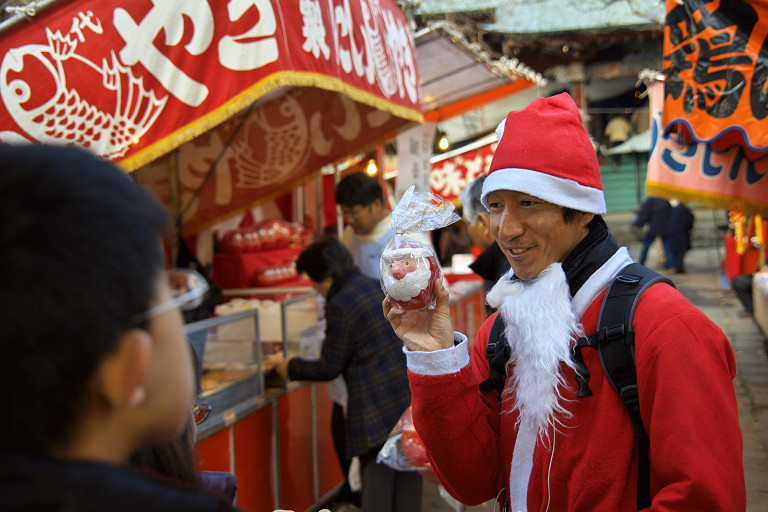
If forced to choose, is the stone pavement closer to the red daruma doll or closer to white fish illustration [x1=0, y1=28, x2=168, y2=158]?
the red daruma doll

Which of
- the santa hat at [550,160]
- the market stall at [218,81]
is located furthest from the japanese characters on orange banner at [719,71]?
the santa hat at [550,160]

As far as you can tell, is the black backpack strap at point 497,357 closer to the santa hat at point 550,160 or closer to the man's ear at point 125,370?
the santa hat at point 550,160

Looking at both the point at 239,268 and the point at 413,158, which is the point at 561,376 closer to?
the point at 413,158

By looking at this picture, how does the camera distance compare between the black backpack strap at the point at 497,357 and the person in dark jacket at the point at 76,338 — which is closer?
the person in dark jacket at the point at 76,338

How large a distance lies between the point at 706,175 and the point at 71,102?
4.33 meters

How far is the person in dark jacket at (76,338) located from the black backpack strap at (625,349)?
102cm

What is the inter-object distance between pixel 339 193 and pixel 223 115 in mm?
1676

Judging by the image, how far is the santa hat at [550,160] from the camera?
1.58m

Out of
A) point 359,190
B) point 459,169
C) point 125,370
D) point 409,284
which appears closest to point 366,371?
point 359,190

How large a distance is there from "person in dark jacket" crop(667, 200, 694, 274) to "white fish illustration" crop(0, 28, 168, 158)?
42.4 ft

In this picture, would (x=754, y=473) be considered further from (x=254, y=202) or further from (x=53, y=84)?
(x=53, y=84)

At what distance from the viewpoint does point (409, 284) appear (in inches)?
62.6

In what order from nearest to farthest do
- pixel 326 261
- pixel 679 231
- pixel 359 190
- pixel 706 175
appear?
pixel 326 261 < pixel 359 190 < pixel 706 175 < pixel 679 231

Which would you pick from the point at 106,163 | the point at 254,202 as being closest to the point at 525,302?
the point at 106,163
